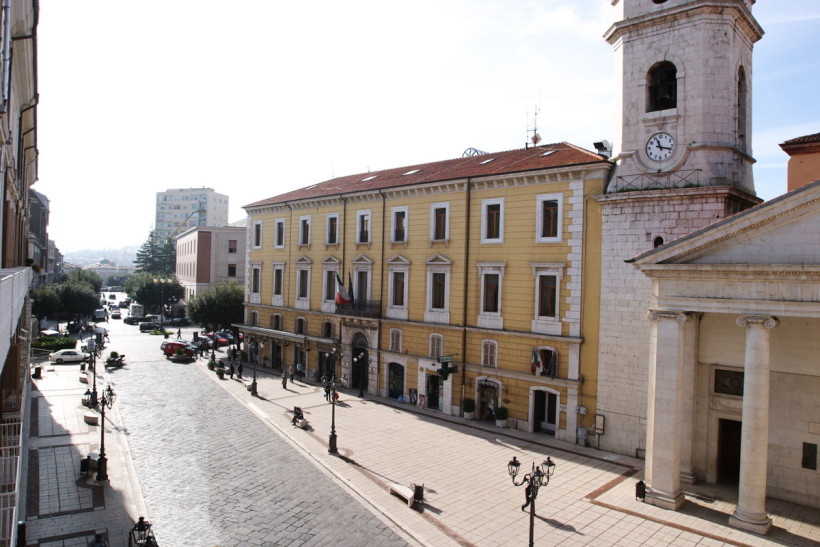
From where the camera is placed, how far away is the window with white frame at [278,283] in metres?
41.2

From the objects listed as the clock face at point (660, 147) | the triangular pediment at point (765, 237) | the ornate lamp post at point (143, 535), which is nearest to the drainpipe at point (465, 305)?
the clock face at point (660, 147)

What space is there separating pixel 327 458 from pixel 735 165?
2048 centimetres

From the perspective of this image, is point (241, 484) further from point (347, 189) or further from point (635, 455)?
point (347, 189)

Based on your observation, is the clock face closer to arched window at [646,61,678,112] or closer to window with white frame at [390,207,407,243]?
arched window at [646,61,678,112]

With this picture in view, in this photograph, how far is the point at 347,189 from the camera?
1471 inches

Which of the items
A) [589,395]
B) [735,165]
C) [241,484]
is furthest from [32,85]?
[735,165]

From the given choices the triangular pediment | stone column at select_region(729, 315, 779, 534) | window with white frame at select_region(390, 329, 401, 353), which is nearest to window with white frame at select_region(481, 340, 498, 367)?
window with white frame at select_region(390, 329, 401, 353)

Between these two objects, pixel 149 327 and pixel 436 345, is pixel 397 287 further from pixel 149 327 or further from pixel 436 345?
pixel 149 327

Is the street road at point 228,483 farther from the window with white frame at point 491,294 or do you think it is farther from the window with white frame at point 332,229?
the window with white frame at point 332,229

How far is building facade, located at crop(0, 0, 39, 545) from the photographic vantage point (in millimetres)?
8773

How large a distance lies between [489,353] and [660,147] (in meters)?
Answer: 12.5

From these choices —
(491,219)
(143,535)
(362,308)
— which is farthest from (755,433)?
(362,308)

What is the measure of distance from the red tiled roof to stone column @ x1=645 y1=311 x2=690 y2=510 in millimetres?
9050

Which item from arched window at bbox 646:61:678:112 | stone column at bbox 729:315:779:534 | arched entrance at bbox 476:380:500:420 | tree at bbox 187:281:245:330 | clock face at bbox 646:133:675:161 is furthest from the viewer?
tree at bbox 187:281:245:330
